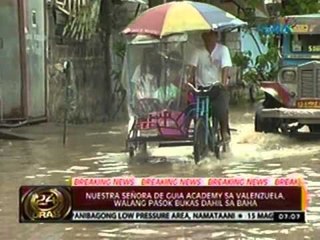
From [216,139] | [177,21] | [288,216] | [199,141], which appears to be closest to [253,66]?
[216,139]

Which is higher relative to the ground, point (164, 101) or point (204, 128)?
point (164, 101)

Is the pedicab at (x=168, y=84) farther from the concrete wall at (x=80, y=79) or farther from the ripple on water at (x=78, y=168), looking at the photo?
the concrete wall at (x=80, y=79)

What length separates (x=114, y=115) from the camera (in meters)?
20.7

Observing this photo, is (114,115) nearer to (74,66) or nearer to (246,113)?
(74,66)

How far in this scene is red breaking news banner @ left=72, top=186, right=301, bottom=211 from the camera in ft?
19.8

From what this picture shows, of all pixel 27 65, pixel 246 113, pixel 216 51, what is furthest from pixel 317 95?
pixel 246 113

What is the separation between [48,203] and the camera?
6188 mm

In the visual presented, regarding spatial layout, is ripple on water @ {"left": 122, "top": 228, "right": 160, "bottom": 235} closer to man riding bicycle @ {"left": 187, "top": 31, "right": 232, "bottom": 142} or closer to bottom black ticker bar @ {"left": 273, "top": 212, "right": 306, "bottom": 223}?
bottom black ticker bar @ {"left": 273, "top": 212, "right": 306, "bottom": 223}

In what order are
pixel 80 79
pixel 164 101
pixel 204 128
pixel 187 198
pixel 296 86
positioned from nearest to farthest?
pixel 187 198, pixel 204 128, pixel 164 101, pixel 296 86, pixel 80 79

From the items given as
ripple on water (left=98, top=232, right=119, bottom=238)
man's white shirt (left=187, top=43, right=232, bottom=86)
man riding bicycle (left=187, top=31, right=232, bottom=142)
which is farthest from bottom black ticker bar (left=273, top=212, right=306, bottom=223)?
man's white shirt (left=187, top=43, right=232, bottom=86)

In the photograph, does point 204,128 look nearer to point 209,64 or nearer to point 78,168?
point 209,64

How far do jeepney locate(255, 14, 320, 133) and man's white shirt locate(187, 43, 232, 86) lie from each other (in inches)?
112

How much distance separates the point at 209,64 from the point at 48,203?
6.69m

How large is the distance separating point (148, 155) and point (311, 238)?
5898 mm
